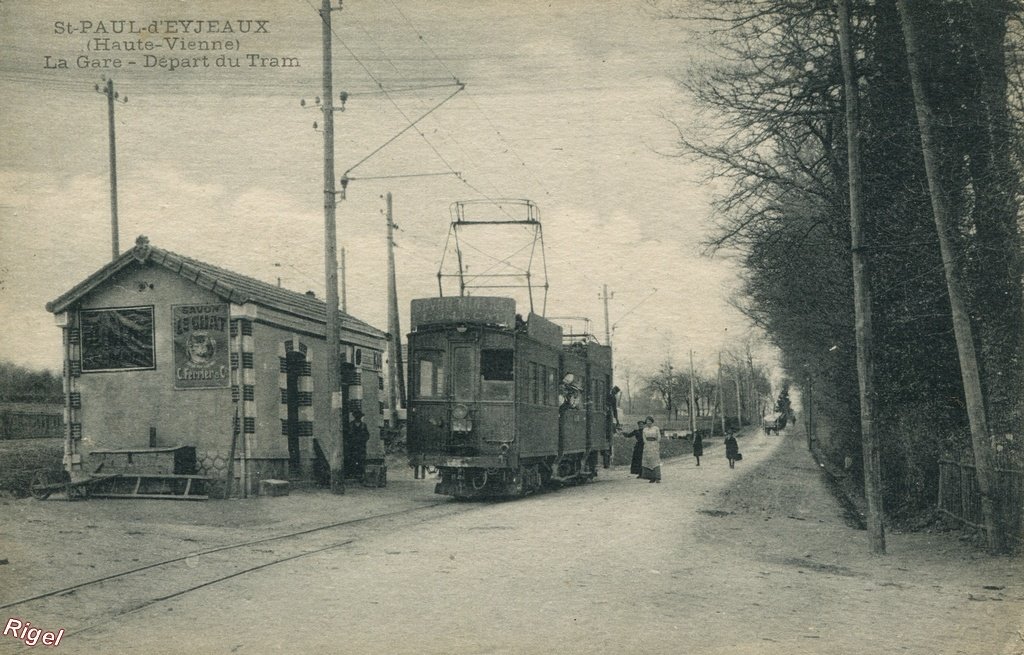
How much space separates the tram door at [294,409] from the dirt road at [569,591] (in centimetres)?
552

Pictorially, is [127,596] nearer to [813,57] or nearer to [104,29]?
[104,29]

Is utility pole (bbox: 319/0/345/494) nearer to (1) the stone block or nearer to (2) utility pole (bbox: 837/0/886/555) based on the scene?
(1) the stone block

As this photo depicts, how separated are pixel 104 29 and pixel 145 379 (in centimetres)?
893

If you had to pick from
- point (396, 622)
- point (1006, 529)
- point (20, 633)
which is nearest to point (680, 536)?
point (1006, 529)

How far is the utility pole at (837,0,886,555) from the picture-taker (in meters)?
11.4

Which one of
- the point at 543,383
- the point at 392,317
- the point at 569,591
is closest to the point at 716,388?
the point at 392,317

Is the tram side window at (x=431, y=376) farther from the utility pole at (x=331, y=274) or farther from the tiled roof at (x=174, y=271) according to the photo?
the tiled roof at (x=174, y=271)

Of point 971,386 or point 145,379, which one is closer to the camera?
point 971,386

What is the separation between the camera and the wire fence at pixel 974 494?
10.8 metres

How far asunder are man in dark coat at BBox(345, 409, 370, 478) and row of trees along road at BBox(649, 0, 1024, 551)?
1003 centimetres

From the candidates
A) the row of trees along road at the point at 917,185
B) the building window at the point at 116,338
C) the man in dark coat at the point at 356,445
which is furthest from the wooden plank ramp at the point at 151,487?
the row of trees along road at the point at 917,185

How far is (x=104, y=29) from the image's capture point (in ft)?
35.1

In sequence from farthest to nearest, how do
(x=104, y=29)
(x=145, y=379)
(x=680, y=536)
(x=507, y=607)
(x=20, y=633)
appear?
1. (x=145, y=379)
2. (x=680, y=536)
3. (x=104, y=29)
4. (x=507, y=607)
5. (x=20, y=633)

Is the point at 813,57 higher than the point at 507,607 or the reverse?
higher
